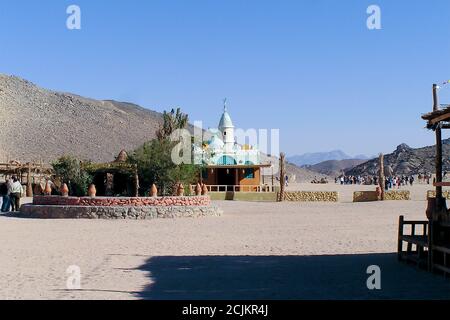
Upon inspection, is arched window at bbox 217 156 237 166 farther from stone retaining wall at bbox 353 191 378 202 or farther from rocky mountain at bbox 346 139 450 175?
rocky mountain at bbox 346 139 450 175

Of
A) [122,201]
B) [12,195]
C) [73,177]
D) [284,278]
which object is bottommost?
[284,278]

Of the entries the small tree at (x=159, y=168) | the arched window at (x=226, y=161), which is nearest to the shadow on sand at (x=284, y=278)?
the small tree at (x=159, y=168)

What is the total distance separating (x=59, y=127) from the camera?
10588 centimetres

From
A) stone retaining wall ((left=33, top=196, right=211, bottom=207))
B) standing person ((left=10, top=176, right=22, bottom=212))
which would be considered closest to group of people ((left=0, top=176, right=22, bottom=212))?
standing person ((left=10, top=176, right=22, bottom=212))

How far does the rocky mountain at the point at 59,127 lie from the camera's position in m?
91.7

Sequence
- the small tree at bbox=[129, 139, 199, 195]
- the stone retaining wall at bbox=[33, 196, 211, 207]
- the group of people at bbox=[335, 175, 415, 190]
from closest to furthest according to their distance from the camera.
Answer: the stone retaining wall at bbox=[33, 196, 211, 207] → the small tree at bbox=[129, 139, 199, 195] → the group of people at bbox=[335, 175, 415, 190]

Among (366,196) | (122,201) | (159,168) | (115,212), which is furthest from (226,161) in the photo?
(115,212)

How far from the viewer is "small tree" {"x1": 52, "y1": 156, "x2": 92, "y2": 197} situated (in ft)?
89.6

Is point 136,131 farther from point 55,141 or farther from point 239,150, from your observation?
point 239,150

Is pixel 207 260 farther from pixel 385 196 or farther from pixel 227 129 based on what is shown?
pixel 227 129

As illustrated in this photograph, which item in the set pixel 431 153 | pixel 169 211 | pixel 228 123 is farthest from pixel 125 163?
pixel 431 153

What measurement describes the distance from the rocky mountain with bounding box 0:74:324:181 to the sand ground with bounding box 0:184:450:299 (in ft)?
217

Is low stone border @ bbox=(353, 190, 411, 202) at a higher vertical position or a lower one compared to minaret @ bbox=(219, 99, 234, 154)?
lower

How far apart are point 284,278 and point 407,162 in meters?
95.0
